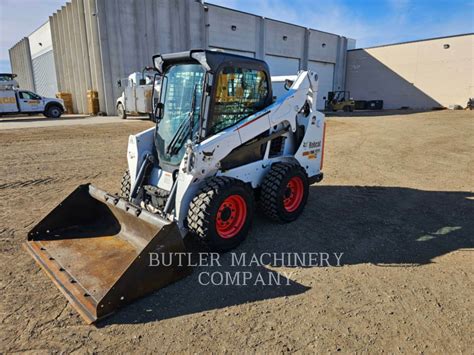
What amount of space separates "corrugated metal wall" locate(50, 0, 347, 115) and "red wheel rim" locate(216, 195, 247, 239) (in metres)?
19.9

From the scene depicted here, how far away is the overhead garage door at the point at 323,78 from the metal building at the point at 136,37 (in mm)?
4353

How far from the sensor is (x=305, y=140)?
5.12m

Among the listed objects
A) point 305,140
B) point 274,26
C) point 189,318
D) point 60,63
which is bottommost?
point 189,318

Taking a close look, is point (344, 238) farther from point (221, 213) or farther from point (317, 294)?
point (221, 213)

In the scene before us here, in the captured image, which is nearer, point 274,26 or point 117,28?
point 117,28

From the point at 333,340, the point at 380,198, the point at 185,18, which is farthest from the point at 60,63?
the point at 333,340

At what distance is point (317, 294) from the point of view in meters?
3.11

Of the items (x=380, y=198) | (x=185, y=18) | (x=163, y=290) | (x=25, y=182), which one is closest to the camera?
(x=163, y=290)

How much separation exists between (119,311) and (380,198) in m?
4.73

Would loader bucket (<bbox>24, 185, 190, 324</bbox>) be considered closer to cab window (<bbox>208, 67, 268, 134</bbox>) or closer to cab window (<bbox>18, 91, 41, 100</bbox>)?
cab window (<bbox>208, 67, 268, 134</bbox>)

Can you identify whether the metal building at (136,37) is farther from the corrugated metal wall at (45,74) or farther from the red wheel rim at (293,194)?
the red wheel rim at (293,194)

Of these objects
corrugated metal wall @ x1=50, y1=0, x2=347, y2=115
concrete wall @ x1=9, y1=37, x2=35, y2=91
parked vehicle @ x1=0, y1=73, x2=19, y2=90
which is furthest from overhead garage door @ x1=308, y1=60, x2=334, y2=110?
concrete wall @ x1=9, y1=37, x2=35, y2=91

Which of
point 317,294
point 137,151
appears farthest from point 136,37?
point 317,294

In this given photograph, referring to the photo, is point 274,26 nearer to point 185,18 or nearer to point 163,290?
point 185,18
